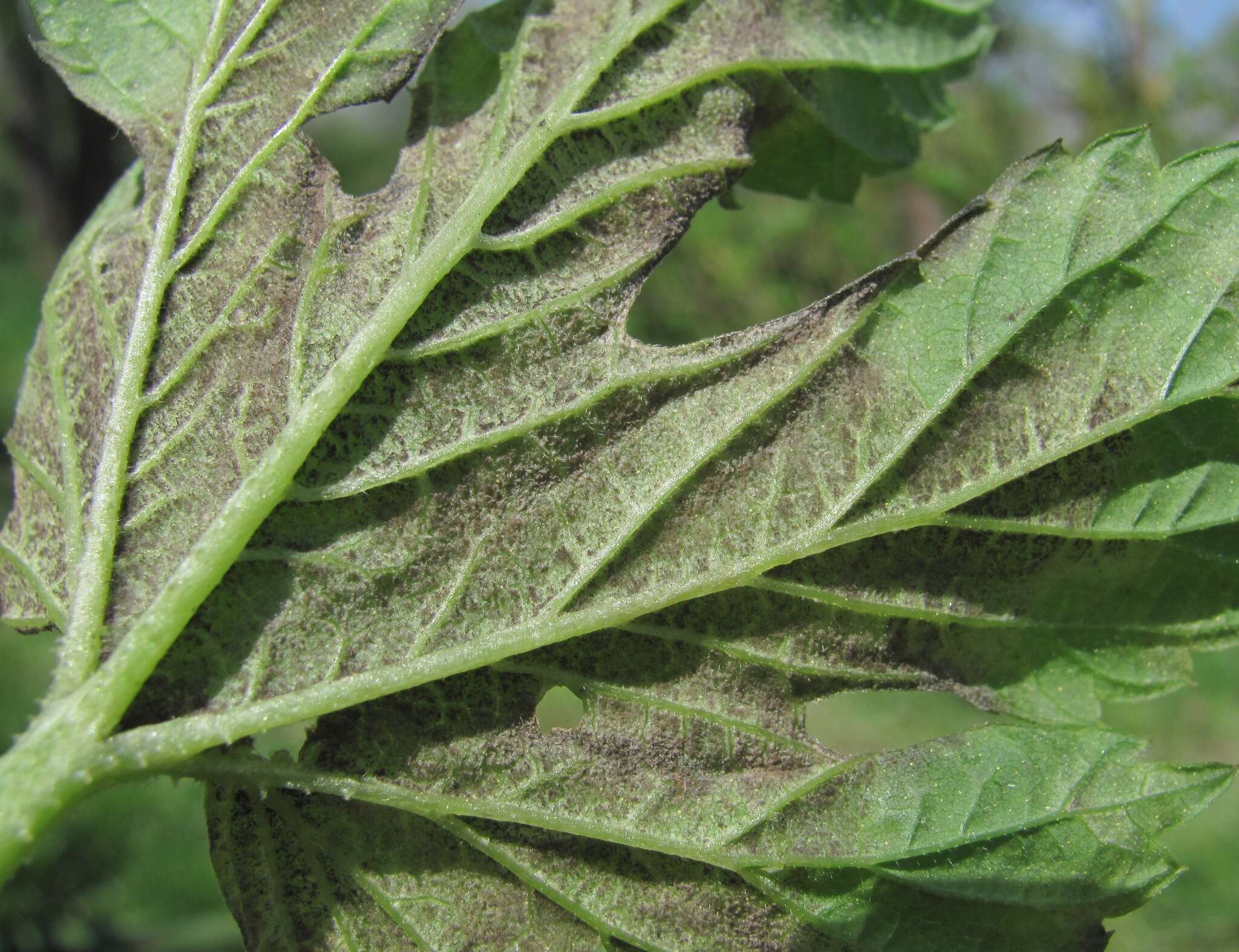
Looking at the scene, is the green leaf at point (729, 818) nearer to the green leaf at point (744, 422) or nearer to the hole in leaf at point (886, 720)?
the green leaf at point (744, 422)

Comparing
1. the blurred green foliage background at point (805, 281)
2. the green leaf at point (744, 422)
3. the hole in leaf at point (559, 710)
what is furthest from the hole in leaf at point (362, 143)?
the green leaf at point (744, 422)

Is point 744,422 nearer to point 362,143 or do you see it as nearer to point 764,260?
point 764,260

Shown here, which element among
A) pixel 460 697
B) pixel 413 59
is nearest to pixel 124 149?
pixel 413 59

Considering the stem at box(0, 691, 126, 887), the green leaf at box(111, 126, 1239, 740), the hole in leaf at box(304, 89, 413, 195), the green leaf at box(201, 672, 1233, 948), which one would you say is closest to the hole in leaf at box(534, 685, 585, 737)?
the green leaf at box(201, 672, 1233, 948)

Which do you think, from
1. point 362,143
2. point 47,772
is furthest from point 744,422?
point 362,143

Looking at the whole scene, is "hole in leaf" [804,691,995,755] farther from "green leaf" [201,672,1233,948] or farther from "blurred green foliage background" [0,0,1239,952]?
"green leaf" [201,672,1233,948]

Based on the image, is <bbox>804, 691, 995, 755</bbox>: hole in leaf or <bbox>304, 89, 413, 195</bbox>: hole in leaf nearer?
<bbox>804, 691, 995, 755</bbox>: hole in leaf
